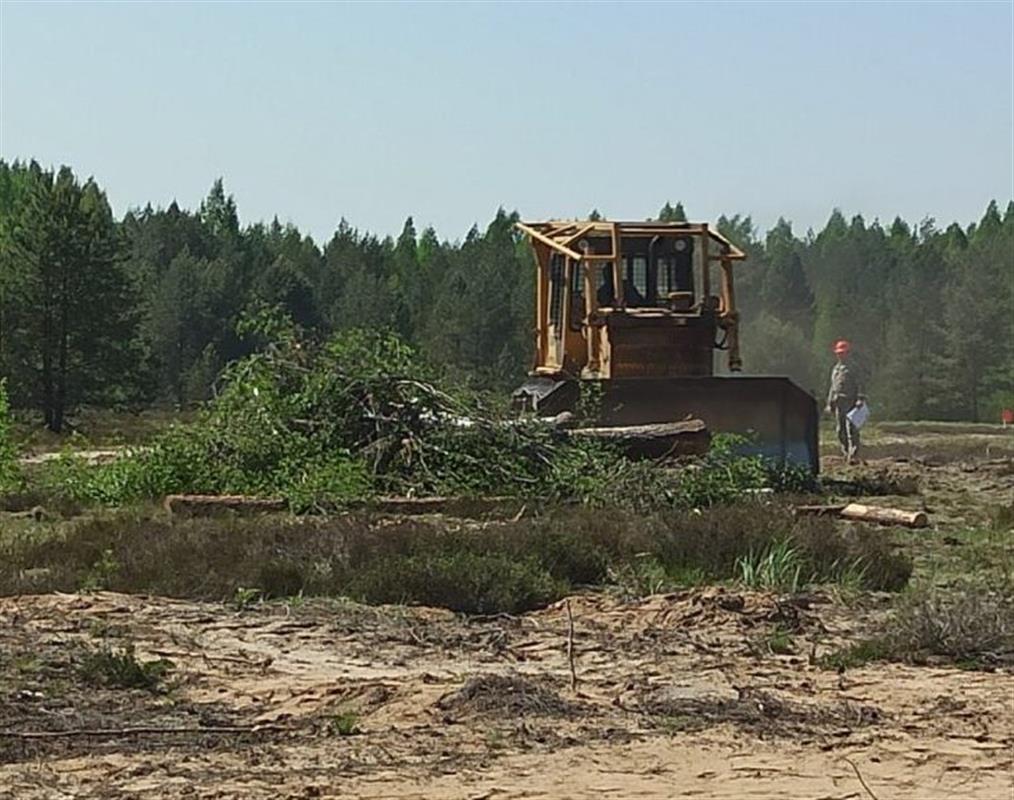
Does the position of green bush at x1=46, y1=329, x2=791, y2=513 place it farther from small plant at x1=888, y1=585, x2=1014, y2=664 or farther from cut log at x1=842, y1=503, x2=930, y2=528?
small plant at x1=888, y1=585, x2=1014, y2=664

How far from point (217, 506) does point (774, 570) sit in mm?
6528

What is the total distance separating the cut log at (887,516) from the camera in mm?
16812

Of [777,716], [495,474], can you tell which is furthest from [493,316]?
[777,716]

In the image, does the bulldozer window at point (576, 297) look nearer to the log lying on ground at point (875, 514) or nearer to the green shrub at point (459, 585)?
the log lying on ground at point (875, 514)

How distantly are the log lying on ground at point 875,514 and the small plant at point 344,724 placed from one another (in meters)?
8.88

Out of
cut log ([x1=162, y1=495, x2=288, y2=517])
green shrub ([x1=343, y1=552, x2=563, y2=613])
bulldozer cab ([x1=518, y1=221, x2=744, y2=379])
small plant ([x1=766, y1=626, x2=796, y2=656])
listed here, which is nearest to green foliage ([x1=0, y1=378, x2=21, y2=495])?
cut log ([x1=162, y1=495, x2=288, y2=517])

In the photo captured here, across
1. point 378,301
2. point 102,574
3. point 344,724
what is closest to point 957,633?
point 344,724

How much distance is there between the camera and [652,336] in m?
22.9

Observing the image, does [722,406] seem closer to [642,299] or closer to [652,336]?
[652,336]

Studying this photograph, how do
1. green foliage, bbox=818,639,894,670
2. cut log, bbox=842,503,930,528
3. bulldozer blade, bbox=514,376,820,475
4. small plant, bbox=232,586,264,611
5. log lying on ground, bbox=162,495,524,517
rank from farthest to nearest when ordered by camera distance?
bulldozer blade, bbox=514,376,820,475, log lying on ground, bbox=162,495,524,517, cut log, bbox=842,503,930,528, small plant, bbox=232,586,264,611, green foliage, bbox=818,639,894,670

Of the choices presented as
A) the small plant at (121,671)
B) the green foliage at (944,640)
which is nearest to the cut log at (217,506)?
the small plant at (121,671)

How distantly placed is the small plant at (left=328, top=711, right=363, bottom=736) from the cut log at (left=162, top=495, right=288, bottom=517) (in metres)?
9.33

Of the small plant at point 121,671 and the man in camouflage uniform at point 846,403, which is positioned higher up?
the man in camouflage uniform at point 846,403

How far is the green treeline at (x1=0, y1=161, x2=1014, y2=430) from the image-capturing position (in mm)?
44188
